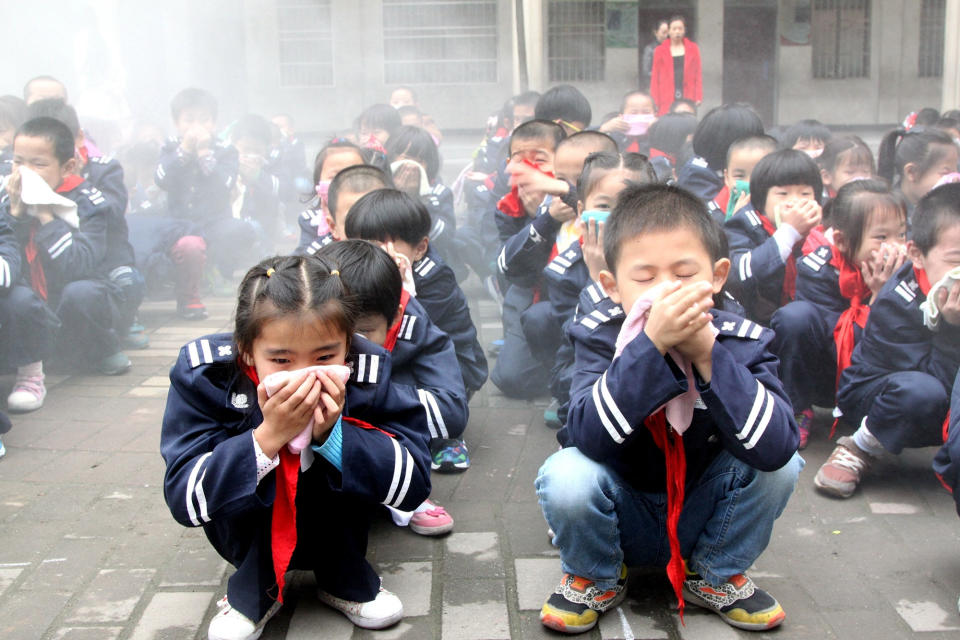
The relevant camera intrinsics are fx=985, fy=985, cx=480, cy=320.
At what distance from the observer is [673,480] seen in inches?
85.0

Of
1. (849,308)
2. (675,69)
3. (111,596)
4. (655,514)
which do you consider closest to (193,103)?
(675,69)

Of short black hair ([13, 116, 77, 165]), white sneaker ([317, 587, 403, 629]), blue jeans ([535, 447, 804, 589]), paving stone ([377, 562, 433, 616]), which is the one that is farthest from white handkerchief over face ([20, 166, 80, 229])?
blue jeans ([535, 447, 804, 589])

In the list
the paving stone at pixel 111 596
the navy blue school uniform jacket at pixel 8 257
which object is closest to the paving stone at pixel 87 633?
the paving stone at pixel 111 596

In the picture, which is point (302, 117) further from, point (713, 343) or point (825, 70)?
point (713, 343)

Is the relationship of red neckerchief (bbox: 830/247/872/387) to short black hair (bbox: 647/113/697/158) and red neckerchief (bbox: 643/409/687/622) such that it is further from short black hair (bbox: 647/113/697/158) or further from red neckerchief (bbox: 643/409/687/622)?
short black hair (bbox: 647/113/697/158)

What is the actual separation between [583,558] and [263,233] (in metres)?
5.61

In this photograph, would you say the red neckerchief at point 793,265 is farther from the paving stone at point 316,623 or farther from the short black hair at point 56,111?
the short black hair at point 56,111

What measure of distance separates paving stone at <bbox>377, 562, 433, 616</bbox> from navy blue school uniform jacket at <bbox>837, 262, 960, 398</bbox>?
1547 mm

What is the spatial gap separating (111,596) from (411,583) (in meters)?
0.73

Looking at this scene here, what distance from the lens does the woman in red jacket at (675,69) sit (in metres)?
8.81

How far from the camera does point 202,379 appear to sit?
2.11m

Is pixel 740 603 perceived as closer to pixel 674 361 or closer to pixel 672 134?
pixel 674 361

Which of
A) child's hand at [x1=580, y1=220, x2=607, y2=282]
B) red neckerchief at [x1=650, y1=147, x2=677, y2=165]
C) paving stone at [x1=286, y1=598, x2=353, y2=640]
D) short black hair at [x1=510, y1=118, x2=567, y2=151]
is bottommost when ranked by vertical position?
paving stone at [x1=286, y1=598, x2=353, y2=640]

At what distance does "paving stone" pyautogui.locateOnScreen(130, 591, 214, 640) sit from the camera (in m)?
2.23
